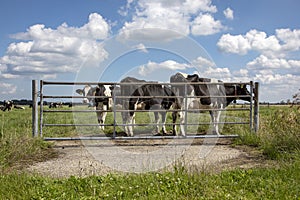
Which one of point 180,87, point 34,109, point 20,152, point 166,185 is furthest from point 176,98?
point 166,185

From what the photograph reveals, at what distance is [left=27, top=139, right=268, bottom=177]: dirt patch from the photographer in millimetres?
5230

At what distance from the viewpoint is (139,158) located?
244 inches

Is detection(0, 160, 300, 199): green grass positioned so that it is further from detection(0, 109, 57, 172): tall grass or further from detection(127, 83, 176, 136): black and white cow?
detection(127, 83, 176, 136): black and white cow

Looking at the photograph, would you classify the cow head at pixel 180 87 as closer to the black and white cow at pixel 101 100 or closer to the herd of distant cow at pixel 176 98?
the herd of distant cow at pixel 176 98

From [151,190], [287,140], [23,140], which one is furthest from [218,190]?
[23,140]

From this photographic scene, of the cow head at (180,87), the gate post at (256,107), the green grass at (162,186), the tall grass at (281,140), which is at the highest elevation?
the cow head at (180,87)

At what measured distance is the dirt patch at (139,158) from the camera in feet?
17.2

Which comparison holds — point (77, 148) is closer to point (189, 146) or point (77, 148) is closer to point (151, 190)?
point (189, 146)

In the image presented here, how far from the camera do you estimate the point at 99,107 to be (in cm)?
1247

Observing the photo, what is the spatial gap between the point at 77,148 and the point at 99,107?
5.13 metres

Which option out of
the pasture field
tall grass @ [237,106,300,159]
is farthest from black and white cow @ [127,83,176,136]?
the pasture field

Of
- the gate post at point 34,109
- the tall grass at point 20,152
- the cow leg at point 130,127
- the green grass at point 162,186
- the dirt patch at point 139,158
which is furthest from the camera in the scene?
the cow leg at point 130,127

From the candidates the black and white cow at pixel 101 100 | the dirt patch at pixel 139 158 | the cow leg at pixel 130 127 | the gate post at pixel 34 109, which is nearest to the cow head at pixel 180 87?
the cow leg at pixel 130 127

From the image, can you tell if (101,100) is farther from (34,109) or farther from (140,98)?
(34,109)
